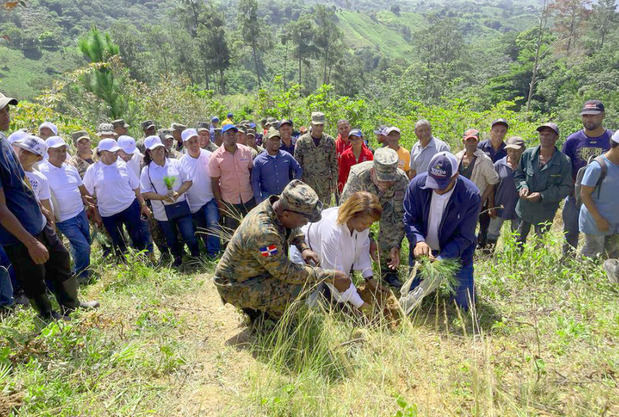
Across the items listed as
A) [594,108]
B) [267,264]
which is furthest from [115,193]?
[594,108]

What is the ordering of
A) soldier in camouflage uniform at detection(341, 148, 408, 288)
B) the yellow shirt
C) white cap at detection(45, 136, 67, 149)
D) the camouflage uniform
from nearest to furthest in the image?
the camouflage uniform
soldier in camouflage uniform at detection(341, 148, 408, 288)
white cap at detection(45, 136, 67, 149)
the yellow shirt

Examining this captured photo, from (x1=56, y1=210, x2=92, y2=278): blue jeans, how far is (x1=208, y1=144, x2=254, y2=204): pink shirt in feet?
5.22

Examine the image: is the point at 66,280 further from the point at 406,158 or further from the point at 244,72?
the point at 244,72

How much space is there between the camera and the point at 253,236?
2.72m

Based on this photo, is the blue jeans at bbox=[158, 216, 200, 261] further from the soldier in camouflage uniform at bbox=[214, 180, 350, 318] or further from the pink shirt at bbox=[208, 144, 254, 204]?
the soldier in camouflage uniform at bbox=[214, 180, 350, 318]

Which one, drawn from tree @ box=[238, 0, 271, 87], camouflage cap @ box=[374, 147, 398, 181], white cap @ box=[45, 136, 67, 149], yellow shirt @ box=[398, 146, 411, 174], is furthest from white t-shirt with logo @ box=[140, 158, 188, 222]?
tree @ box=[238, 0, 271, 87]

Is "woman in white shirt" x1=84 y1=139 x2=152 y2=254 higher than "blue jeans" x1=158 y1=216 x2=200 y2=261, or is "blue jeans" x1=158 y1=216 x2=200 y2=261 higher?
"woman in white shirt" x1=84 y1=139 x2=152 y2=254

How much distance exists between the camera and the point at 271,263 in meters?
2.74

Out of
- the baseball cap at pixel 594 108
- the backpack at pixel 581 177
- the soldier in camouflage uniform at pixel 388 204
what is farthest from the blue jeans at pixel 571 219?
the soldier in camouflage uniform at pixel 388 204

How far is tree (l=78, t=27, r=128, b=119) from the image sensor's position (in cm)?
1322

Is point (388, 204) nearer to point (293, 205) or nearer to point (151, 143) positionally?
point (293, 205)

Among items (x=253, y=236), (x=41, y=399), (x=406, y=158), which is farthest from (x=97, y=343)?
(x=406, y=158)

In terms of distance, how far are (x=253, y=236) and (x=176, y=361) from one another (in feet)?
3.29

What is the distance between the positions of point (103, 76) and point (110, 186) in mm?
11123
